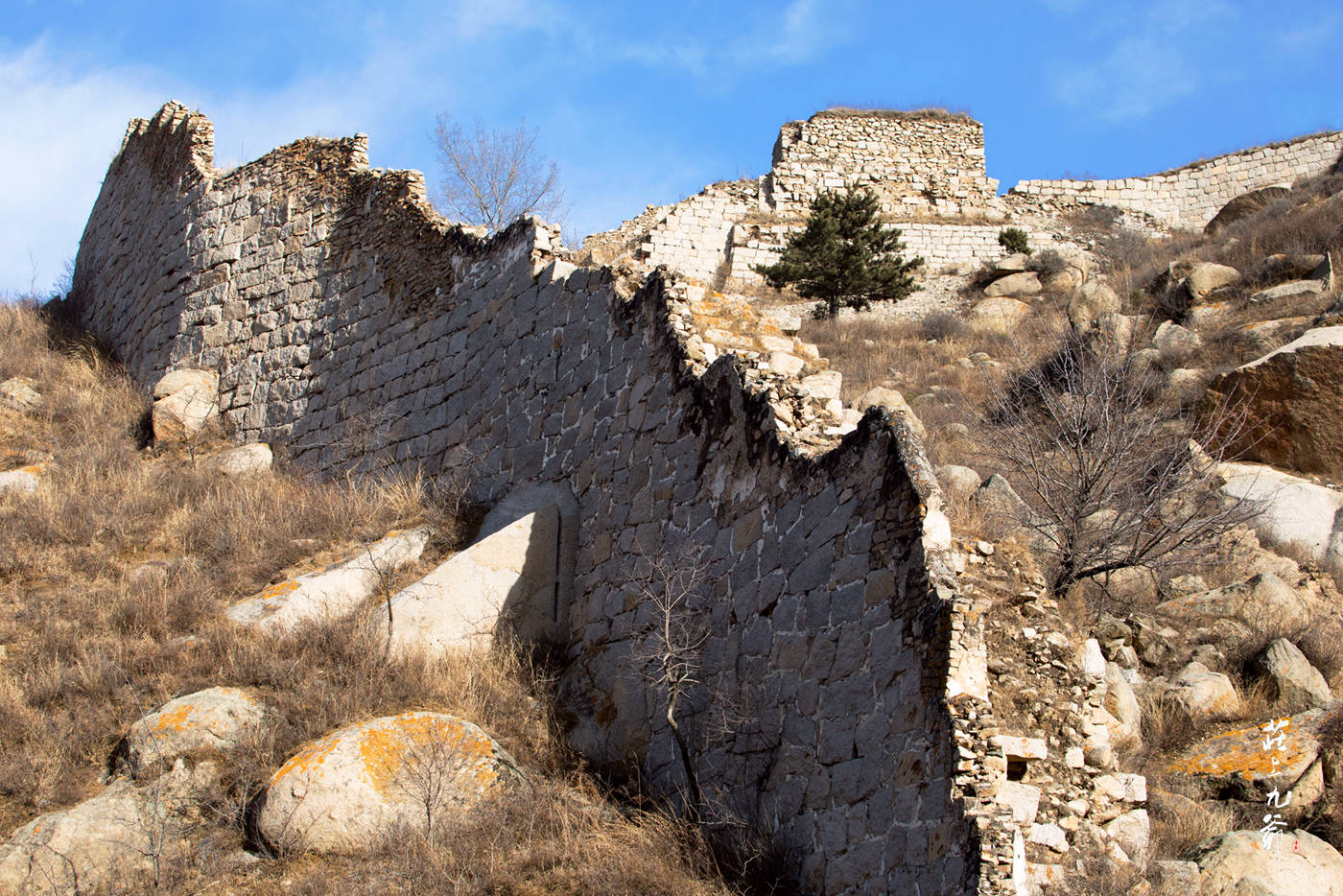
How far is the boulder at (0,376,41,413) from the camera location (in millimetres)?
12273

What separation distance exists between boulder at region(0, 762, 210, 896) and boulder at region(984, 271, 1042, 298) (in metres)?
17.0

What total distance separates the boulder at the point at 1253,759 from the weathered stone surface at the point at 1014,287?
47.0 feet

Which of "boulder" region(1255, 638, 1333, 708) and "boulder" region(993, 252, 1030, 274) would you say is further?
"boulder" region(993, 252, 1030, 274)

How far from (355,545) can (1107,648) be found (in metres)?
5.39

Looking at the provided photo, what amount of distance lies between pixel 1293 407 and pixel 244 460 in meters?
10.4

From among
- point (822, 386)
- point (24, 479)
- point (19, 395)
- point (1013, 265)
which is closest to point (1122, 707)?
point (822, 386)

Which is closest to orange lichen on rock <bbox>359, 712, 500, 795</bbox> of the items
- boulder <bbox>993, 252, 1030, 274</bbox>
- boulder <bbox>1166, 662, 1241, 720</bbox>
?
boulder <bbox>1166, 662, 1241, 720</bbox>

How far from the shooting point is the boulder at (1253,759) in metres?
6.69

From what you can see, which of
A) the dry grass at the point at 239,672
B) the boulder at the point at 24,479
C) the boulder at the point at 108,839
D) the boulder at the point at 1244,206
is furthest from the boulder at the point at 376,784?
the boulder at the point at 1244,206

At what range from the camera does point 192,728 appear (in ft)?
22.2

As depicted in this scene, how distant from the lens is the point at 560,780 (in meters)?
6.80

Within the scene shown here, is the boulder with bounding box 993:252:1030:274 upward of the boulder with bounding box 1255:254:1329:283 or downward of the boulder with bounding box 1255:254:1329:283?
upward

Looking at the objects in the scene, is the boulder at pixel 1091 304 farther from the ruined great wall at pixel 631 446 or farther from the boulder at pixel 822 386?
the boulder at pixel 822 386

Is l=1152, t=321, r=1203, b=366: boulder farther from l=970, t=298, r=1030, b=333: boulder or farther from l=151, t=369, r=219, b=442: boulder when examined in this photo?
l=151, t=369, r=219, b=442: boulder
